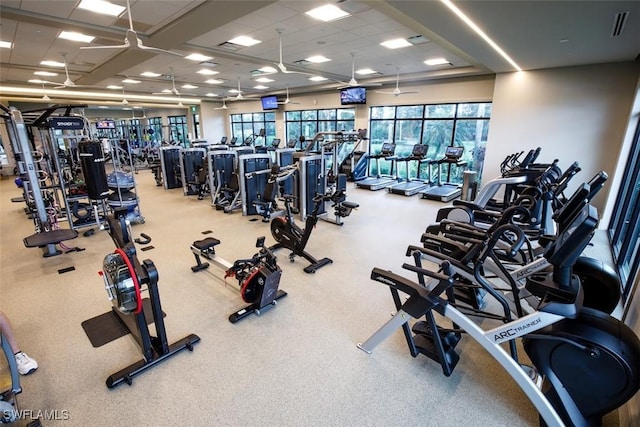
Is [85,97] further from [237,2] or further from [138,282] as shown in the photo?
[138,282]

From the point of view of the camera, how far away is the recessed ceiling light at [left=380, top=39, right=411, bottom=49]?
18.6 ft

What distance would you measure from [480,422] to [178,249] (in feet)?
14.0

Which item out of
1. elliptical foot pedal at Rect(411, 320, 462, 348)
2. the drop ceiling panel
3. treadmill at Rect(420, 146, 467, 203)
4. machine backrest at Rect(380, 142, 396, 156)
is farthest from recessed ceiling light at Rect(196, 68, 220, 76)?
elliptical foot pedal at Rect(411, 320, 462, 348)

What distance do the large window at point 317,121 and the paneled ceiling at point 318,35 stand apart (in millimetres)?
2913

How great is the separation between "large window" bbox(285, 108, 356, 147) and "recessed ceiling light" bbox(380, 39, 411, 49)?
200 inches

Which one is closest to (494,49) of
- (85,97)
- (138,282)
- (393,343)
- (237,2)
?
(237,2)

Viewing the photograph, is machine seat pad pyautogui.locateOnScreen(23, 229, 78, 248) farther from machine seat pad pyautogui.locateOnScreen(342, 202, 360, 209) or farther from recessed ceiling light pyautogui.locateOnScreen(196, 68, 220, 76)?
recessed ceiling light pyautogui.locateOnScreen(196, 68, 220, 76)

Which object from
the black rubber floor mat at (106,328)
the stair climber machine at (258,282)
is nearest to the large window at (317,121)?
the stair climber machine at (258,282)

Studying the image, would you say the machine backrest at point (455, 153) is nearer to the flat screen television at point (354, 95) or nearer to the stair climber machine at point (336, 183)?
the stair climber machine at point (336, 183)

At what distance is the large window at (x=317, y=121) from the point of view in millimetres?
11578

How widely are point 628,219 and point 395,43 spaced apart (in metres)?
4.72

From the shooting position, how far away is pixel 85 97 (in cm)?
1237

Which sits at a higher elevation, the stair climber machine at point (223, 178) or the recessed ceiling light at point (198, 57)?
the recessed ceiling light at point (198, 57)

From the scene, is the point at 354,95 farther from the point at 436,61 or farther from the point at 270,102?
the point at 270,102
